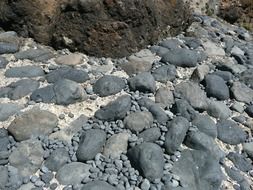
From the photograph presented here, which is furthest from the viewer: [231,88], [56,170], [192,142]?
[231,88]

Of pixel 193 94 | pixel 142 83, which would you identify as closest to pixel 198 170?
pixel 193 94

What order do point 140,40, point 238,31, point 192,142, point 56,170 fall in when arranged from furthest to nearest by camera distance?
1. point 238,31
2. point 140,40
3. point 192,142
4. point 56,170

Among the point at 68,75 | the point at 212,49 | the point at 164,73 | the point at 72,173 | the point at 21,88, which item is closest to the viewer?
the point at 72,173

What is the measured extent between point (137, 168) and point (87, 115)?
27.2 inches

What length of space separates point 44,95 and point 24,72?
41 centimetres

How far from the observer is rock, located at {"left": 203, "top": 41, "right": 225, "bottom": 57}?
4445mm

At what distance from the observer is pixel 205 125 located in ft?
11.0

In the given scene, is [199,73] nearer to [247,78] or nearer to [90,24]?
[247,78]

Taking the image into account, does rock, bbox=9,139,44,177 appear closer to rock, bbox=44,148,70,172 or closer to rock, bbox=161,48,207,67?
rock, bbox=44,148,70,172

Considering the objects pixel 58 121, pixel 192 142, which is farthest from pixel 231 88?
pixel 58 121

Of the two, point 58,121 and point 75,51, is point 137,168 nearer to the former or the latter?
point 58,121

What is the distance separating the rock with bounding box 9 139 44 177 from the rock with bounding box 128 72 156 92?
101 centimetres

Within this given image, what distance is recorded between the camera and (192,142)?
315 centimetres

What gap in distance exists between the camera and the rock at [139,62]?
12.8 ft
